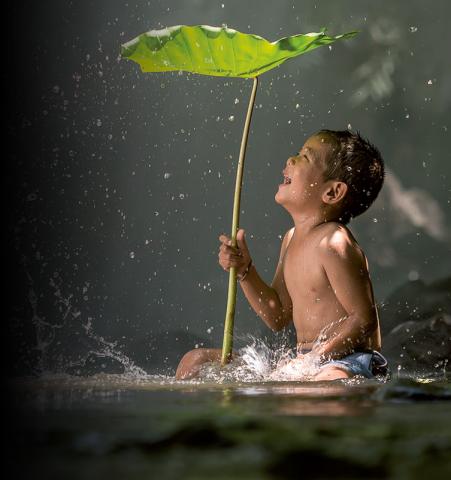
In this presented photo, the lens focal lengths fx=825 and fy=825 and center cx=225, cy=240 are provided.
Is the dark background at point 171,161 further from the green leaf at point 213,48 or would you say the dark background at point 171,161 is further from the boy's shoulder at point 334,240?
the green leaf at point 213,48

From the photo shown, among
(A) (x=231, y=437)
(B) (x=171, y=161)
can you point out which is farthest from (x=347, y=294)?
(B) (x=171, y=161)

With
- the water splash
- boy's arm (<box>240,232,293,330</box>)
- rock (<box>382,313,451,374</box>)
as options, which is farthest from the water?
Result: the water splash

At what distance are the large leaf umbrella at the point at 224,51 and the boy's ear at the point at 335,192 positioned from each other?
0.30 m

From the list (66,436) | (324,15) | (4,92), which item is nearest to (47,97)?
(4,92)

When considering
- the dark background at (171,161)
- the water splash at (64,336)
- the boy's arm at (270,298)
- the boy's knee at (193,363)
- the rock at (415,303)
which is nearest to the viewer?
the boy's knee at (193,363)

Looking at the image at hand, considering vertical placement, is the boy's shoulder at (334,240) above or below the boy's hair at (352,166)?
below

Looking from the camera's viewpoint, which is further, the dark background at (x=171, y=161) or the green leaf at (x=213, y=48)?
the dark background at (x=171, y=161)

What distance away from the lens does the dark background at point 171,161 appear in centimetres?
355

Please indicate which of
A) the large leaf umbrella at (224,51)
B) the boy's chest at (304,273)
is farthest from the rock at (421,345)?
the large leaf umbrella at (224,51)

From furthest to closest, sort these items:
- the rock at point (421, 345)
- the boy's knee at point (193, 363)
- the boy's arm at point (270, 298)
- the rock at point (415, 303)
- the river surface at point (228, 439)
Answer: the rock at point (415, 303)
the rock at point (421, 345)
the boy's arm at point (270, 298)
the boy's knee at point (193, 363)
the river surface at point (228, 439)

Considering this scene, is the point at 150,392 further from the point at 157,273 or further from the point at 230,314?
the point at 157,273

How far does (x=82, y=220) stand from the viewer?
3680 millimetres

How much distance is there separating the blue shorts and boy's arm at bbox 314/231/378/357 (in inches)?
0.7

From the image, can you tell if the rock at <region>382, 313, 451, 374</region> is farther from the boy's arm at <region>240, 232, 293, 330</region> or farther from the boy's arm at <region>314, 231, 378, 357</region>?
the boy's arm at <region>314, 231, 378, 357</region>
